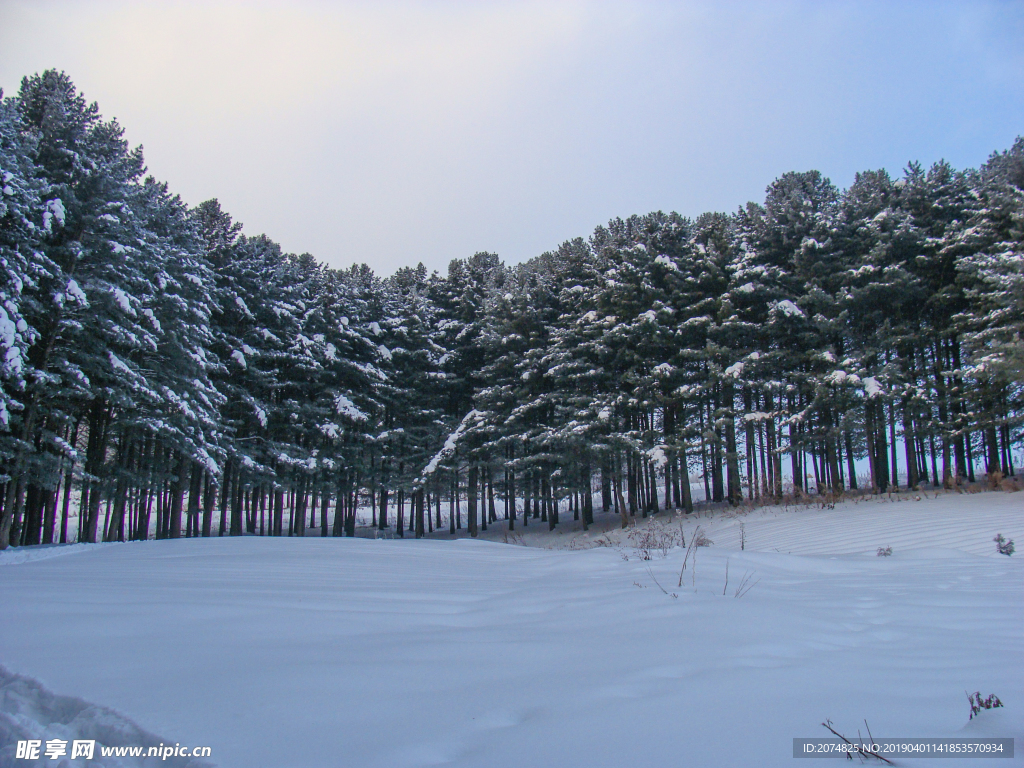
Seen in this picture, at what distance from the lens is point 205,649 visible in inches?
98.1

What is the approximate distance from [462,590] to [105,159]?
19.3 m

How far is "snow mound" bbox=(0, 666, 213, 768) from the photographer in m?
1.65

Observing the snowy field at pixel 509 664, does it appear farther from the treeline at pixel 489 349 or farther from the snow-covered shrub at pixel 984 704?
the treeline at pixel 489 349

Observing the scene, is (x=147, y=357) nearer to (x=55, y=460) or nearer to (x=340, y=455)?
(x=55, y=460)

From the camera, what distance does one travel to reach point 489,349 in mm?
25672

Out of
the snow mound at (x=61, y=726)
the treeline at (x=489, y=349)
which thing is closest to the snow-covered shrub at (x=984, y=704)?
the snow mound at (x=61, y=726)

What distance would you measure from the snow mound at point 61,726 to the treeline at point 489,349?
13609 mm

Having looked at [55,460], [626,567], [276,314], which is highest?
[276,314]

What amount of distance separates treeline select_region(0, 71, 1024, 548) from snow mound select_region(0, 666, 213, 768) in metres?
13.6

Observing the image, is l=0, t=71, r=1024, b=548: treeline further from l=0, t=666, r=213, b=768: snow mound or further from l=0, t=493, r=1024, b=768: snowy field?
l=0, t=666, r=213, b=768: snow mound

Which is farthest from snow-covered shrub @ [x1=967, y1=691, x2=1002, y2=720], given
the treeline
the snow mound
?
the treeline

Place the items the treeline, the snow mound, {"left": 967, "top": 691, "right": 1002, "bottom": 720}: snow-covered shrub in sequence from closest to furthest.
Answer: the snow mound → {"left": 967, "top": 691, "right": 1002, "bottom": 720}: snow-covered shrub → the treeline

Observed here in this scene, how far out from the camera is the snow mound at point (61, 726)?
165 centimetres

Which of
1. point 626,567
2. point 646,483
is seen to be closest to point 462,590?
point 626,567
